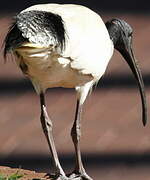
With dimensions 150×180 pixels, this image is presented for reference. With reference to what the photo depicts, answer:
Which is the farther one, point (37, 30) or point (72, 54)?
point (72, 54)

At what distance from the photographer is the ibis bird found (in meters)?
4.60

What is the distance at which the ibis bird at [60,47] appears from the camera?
4598 mm

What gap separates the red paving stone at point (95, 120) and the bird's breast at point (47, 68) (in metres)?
1.73

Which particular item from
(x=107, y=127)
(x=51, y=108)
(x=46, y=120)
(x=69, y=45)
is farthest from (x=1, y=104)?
(x=69, y=45)

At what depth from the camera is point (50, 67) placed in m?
4.73

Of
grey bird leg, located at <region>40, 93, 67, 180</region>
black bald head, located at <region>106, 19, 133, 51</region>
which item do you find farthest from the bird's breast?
black bald head, located at <region>106, 19, 133, 51</region>

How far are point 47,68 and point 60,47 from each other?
14 cm

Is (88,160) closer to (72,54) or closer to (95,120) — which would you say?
(95,120)

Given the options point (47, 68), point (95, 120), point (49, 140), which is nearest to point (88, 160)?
point (95, 120)

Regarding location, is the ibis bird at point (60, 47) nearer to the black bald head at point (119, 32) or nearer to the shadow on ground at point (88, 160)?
the black bald head at point (119, 32)

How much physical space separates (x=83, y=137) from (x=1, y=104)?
0.62m

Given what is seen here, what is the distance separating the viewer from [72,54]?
15.5ft

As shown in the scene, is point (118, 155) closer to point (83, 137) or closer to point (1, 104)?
point (83, 137)

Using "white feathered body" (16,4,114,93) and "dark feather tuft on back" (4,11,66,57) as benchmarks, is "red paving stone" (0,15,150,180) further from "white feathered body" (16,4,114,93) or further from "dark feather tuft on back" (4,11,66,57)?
"dark feather tuft on back" (4,11,66,57)
